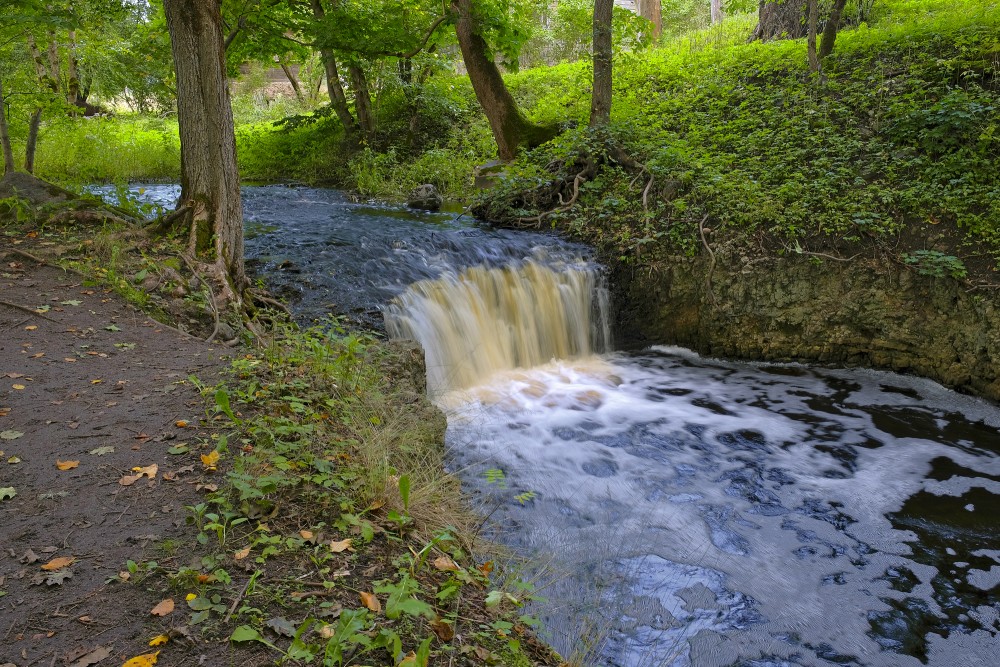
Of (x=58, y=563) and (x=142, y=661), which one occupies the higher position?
(x=58, y=563)

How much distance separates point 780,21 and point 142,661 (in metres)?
16.0

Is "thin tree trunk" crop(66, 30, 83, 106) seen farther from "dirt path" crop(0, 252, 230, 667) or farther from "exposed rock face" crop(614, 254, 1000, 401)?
"exposed rock face" crop(614, 254, 1000, 401)

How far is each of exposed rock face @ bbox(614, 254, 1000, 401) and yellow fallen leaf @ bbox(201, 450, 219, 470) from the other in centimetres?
648

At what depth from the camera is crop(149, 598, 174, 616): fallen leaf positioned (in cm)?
240

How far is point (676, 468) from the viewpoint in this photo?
5.73 meters

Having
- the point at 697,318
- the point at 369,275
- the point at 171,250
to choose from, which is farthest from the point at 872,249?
the point at 171,250

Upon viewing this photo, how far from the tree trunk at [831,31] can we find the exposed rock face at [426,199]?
7507mm

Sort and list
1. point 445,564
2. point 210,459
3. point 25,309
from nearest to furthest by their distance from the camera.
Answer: point 445,564 → point 210,459 → point 25,309

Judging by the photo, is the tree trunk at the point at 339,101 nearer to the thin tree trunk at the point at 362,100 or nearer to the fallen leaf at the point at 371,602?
the thin tree trunk at the point at 362,100

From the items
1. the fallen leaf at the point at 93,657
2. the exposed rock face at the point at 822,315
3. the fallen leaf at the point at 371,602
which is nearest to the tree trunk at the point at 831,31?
the exposed rock face at the point at 822,315

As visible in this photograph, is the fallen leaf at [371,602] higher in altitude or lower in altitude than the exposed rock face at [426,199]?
lower

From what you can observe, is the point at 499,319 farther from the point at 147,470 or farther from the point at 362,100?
the point at 362,100

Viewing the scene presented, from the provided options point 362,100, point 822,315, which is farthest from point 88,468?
point 362,100

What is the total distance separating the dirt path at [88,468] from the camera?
7.66 feet
